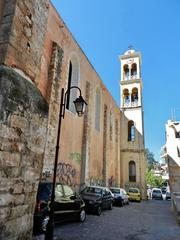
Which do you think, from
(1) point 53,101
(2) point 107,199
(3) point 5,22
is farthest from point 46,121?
(2) point 107,199

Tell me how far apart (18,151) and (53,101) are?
7.55 meters

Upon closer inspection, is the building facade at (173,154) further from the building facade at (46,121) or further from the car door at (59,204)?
the car door at (59,204)

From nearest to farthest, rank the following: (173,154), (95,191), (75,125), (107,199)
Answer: (95,191) < (107,199) < (75,125) < (173,154)

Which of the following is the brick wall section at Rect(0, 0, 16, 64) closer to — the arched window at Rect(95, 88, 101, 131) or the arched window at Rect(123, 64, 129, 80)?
the arched window at Rect(95, 88, 101, 131)

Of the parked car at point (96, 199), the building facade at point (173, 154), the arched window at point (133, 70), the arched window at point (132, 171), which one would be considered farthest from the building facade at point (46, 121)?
the building facade at point (173, 154)

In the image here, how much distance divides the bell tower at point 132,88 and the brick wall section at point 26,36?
78.6 feet

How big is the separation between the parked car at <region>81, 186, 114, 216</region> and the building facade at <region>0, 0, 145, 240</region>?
5.07 feet

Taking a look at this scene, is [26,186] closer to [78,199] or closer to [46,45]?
[78,199]

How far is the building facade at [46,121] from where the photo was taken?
3.42 m

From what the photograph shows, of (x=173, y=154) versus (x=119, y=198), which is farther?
(x=173, y=154)

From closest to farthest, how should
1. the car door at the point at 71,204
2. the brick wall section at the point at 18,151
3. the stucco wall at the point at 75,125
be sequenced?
1. the brick wall section at the point at 18,151
2. the car door at the point at 71,204
3. the stucco wall at the point at 75,125

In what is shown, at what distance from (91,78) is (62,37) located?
16.7ft

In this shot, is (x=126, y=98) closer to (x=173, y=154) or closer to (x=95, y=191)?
(x=173, y=154)

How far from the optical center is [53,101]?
35.9 ft
